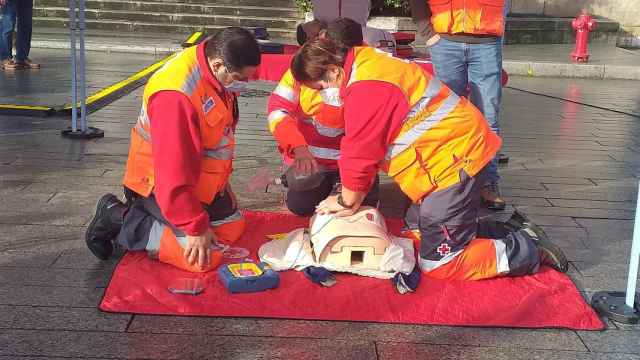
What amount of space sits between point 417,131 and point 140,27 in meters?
12.0

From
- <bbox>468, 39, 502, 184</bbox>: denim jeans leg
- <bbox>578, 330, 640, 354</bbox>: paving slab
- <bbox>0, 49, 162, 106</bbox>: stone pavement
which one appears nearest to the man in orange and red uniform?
<bbox>468, 39, 502, 184</bbox>: denim jeans leg

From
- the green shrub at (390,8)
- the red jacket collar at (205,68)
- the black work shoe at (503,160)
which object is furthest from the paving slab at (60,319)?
the green shrub at (390,8)

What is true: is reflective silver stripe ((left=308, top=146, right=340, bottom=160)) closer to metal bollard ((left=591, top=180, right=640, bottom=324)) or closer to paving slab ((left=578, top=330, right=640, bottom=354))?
A: metal bollard ((left=591, top=180, right=640, bottom=324))

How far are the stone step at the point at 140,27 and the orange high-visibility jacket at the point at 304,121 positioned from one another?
10141 millimetres

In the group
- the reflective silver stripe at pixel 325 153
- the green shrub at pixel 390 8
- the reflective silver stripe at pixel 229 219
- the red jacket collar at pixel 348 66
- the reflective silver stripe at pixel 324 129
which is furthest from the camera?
the green shrub at pixel 390 8

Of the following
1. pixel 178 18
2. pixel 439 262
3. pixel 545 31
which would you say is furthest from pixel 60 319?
pixel 545 31

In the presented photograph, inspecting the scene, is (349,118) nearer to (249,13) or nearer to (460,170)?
(460,170)

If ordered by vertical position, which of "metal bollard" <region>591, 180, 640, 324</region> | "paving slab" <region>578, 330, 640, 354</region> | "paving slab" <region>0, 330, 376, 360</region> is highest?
"metal bollard" <region>591, 180, 640, 324</region>

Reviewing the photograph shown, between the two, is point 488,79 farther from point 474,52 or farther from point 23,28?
point 23,28

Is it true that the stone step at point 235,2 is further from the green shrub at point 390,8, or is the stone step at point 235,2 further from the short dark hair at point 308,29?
the short dark hair at point 308,29

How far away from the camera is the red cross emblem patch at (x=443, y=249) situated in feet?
11.7

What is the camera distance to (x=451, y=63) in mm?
5008

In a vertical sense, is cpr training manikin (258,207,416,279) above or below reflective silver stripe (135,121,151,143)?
below

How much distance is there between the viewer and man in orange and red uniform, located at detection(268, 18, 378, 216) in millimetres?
4125
